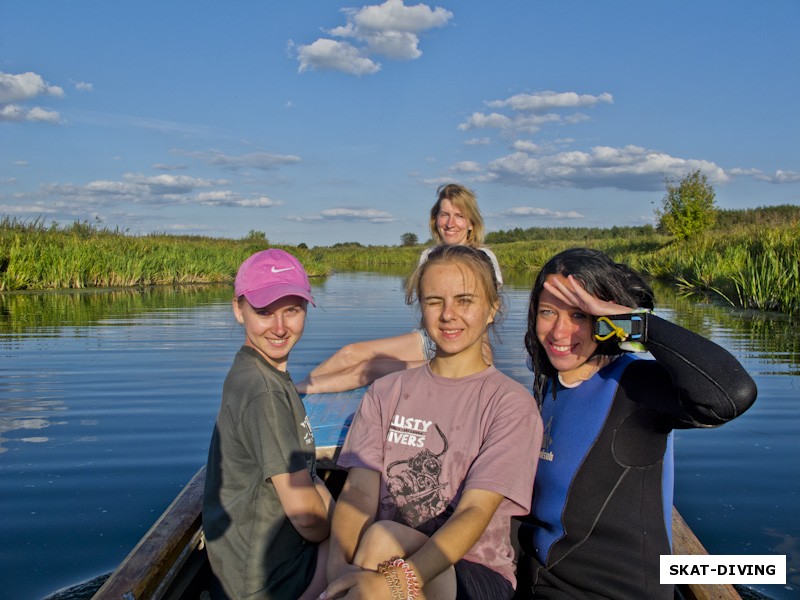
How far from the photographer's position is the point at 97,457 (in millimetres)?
5199

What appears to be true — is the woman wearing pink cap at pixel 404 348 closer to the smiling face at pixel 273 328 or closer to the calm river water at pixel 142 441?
the calm river water at pixel 142 441

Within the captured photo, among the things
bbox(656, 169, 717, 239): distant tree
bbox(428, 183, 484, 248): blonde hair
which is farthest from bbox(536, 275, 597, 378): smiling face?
bbox(656, 169, 717, 239): distant tree

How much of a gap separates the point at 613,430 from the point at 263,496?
3.55 ft

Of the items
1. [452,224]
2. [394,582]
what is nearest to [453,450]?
[394,582]

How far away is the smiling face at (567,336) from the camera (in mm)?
2299

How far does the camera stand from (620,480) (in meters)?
2.10

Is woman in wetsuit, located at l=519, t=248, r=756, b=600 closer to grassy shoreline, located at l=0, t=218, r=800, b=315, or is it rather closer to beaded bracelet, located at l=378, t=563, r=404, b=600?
beaded bracelet, located at l=378, t=563, r=404, b=600

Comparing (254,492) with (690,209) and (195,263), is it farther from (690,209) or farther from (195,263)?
(690,209)

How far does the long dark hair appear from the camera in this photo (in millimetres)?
2266

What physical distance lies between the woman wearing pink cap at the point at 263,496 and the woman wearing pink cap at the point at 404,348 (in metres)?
2.34

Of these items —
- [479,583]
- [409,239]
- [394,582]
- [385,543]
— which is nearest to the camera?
[394,582]

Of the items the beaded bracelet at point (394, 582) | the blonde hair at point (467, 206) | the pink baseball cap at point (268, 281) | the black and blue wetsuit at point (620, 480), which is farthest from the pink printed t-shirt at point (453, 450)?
the blonde hair at point (467, 206)

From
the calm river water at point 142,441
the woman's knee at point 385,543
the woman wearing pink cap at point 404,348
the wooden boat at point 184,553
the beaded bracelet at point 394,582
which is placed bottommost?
the calm river water at point 142,441

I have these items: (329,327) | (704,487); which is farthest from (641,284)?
(329,327)
